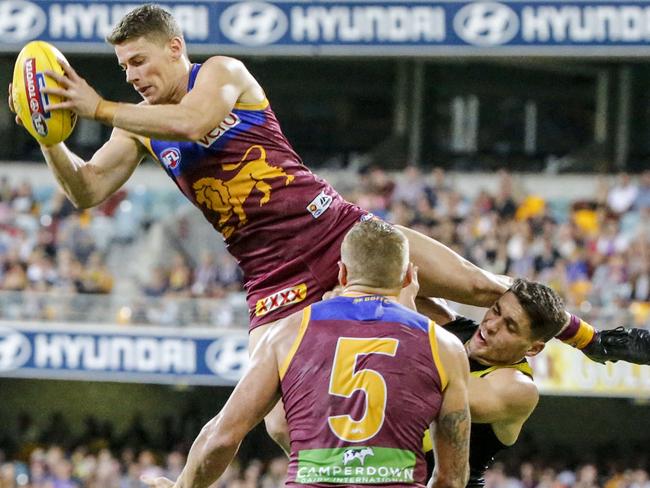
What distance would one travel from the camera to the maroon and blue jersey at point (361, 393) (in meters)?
4.64

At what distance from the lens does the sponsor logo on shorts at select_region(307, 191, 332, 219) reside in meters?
6.04

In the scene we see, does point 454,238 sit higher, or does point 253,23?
point 253,23

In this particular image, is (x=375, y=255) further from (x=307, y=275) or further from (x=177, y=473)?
(x=177, y=473)

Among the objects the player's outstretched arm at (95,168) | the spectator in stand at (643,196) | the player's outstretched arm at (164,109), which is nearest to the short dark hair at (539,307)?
the player's outstretched arm at (164,109)

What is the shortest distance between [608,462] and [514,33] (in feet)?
18.3

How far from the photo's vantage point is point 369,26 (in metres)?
18.0

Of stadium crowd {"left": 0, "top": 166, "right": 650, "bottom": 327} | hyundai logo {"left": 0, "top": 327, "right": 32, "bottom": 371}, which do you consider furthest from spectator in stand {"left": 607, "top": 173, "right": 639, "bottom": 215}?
hyundai logo {"left": 0, "top": 327, "right": 32, "bottom": 371}

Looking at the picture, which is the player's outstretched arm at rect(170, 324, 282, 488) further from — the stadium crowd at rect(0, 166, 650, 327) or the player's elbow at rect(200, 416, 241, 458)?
the stadium crowd at rect(0, 166, 650, 327)

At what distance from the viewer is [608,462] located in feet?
53.0

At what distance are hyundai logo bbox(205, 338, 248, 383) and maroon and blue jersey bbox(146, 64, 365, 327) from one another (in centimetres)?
940

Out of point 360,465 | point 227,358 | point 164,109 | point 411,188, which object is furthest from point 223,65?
point 411,188

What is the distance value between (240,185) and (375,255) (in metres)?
1.32

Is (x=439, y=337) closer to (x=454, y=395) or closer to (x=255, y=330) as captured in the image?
(x=454, y=395)

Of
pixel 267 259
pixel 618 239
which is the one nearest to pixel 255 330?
pixel 267 259
